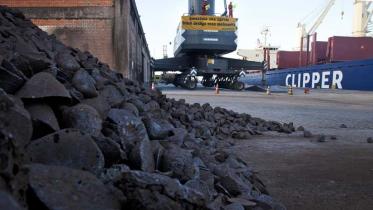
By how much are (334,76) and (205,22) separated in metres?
12.3

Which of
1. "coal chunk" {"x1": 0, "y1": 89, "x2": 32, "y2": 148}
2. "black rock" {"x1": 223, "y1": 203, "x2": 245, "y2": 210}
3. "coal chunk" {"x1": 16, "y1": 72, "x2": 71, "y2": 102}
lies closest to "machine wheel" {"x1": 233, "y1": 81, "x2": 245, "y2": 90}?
"coal chunk" {"x1": 16, "y1": 72, "x2": 71, "y2": 102}

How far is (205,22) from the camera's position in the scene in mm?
24109

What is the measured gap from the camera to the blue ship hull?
1113 inches

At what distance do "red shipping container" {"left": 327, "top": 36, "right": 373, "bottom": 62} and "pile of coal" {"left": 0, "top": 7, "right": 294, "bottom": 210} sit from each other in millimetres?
33299

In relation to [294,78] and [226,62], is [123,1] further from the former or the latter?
[294,78]

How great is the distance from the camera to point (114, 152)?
296 centimetres

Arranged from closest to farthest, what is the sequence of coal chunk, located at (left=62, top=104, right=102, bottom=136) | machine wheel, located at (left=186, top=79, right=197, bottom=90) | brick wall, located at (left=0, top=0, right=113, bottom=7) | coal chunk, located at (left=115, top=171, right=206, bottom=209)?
1. coal chunk, located at (left=115, top=171, right=206, bottom=209)
2. coal chunk, located at (left=62, top=104, right=102, bottom=136)
3. brick wall, located at (left=0, top=0, right=113, bottom=7)
4. machine wheel, located at (left=186, top=79, right=197, bottom=90)

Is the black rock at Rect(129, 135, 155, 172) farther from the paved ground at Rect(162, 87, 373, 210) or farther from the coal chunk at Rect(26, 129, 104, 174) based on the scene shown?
the paved ground at Rect(162, 87, 373, 210)

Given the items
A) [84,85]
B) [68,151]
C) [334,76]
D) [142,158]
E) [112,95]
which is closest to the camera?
[68,151]

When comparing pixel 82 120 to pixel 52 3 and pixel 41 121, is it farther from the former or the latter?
pixel 52 3

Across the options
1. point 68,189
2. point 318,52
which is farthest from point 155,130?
point 318,52

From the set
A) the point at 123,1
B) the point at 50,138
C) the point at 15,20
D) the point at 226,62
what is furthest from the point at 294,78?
the point at 50,138

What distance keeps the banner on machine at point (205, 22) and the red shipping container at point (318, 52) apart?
1696cm

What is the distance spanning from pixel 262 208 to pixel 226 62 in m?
23.7
